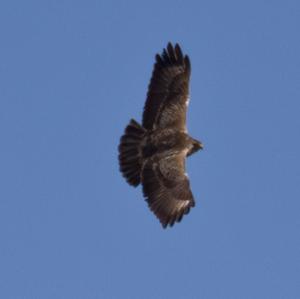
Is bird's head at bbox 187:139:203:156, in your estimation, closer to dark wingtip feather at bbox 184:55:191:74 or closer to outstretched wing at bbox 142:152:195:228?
outstretched wing at bbox 142:152:195:228

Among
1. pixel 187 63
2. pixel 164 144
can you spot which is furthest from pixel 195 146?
pixel 187 63

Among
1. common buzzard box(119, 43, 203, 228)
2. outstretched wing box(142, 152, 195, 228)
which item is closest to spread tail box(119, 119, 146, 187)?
common buzzard box(119, 43, 203, 228)

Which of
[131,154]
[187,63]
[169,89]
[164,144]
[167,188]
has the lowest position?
[167,188]

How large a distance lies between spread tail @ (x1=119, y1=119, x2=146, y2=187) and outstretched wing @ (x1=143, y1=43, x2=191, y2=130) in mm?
273

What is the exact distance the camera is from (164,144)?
54.0 ft

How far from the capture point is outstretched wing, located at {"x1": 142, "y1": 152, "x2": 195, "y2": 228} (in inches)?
624

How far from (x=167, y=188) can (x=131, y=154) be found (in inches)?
36.0

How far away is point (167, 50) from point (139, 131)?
1583 millimetres

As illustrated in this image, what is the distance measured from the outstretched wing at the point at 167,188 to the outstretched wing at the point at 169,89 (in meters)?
0.71

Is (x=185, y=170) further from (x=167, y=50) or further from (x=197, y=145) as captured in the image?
(x=167, y=50)

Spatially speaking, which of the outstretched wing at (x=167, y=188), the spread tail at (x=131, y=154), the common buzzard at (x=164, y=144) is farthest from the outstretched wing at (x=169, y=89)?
the outstretched wing at (x=167, y=188)

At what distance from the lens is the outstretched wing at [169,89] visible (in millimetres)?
16672

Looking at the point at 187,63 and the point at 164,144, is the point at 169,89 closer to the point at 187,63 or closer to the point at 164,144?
the point at 187,63

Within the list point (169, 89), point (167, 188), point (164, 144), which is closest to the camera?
point (167, 188)
